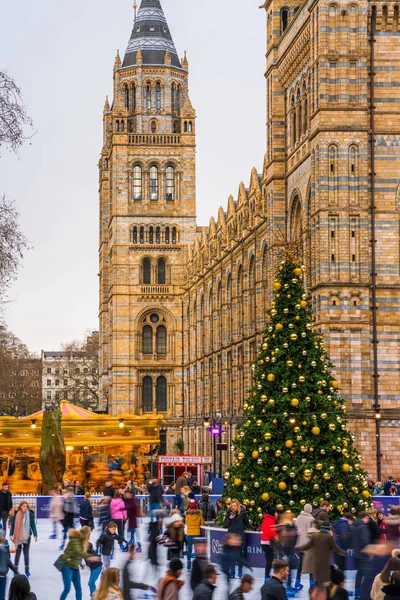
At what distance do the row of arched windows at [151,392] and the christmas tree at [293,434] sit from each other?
224 feet

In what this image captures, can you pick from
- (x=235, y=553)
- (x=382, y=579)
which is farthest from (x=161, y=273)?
(x=382, y=579)

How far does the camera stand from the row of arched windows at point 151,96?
100188 mm

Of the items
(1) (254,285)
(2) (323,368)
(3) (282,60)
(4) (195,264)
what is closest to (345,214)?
(3) (282,60)

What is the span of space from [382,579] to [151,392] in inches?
3149

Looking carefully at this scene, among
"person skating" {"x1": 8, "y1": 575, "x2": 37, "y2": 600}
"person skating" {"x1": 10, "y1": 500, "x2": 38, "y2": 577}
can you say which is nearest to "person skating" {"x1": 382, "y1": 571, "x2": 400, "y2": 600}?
"person skating" {"x1": 8, "y1": 575, "x2": 37, "y2": 600}

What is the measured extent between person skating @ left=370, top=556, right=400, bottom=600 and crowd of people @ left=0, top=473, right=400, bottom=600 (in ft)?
0.04

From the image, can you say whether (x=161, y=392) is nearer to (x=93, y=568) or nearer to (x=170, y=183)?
(x=170, y=183)

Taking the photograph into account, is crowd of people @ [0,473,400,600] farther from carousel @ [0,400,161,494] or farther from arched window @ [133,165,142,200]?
arched window @ [133,165,142,200]

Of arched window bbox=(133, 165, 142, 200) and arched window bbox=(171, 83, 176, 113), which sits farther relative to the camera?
arched window bbox=(171, 83, 176, 113)

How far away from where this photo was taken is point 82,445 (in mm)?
50656

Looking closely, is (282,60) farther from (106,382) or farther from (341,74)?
(106,382)

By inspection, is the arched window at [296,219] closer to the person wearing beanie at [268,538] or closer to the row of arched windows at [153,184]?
the person wearing beanie at [268,538]

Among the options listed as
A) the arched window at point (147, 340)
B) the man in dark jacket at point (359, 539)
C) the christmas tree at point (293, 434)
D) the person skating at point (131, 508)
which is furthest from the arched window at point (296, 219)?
the arched window at point (147, 340)

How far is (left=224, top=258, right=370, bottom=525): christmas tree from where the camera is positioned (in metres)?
26.4
